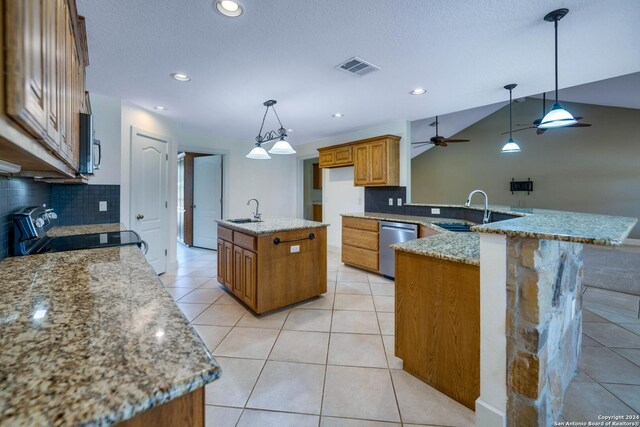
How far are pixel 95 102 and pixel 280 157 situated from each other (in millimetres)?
3578

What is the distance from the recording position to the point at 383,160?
4.34 m

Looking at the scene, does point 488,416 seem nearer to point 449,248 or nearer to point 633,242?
point 449,248

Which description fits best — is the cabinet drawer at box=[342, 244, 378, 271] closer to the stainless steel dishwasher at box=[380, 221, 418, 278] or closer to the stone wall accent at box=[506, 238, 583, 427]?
the stainless steel dishwasher at box=[380, 221, 418, 278]

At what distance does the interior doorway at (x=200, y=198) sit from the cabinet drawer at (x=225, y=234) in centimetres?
235

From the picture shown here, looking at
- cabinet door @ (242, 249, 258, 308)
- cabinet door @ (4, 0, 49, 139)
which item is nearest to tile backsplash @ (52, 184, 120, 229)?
cabinet door @ (242, 249, 258, 308)

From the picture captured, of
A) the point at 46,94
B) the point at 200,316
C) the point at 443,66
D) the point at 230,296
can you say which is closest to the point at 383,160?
the point at 443,66

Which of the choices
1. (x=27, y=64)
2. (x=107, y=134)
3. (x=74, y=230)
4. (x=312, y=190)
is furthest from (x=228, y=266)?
(x=312, y=190)

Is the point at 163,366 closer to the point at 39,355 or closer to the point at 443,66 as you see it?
the point at 39,355

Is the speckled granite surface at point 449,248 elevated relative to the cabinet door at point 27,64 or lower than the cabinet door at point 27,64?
lower

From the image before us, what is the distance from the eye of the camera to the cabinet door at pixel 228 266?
3.20 m

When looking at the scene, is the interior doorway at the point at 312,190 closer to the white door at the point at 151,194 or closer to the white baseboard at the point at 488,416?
the white door at the point at 151,194

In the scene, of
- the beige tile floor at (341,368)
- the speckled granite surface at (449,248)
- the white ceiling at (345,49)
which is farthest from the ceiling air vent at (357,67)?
the beige tile floor at (341,368)

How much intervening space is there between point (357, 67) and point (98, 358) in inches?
105

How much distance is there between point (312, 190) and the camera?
756cm
